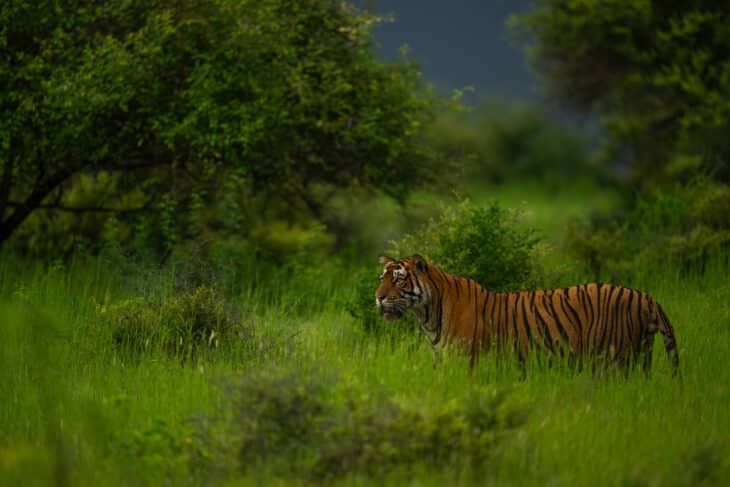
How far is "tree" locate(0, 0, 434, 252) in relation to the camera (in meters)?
14.2

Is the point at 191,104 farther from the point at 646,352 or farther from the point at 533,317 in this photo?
the point at 646,352

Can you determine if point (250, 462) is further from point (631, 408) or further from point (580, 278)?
point (580, 278)

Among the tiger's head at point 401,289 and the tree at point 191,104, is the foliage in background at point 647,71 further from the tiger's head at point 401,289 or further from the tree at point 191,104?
the tiger's head at point 401,289

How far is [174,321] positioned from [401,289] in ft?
8.46

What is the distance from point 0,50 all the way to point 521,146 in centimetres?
3274

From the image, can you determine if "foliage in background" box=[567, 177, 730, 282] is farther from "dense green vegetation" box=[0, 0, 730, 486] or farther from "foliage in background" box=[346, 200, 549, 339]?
"foliage in background" box=[346, 200, 549, 339]

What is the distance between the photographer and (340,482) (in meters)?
5.66

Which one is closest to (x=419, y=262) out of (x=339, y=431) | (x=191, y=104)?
(x=339, y=431)

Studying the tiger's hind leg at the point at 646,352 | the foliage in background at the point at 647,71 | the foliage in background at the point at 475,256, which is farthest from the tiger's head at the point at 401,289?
the foliage in background at the point at 647,71

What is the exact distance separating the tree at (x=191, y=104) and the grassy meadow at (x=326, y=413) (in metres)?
4.45

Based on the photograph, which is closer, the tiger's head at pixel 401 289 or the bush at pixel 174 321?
the tiger's head at pixel 401 289

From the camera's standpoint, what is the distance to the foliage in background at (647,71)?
21.5m

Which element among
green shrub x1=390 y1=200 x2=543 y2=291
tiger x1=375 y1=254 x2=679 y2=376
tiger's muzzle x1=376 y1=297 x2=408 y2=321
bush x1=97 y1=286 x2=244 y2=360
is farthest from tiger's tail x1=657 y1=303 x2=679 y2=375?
bush x1=97 y1=286 x2=244 y2=360

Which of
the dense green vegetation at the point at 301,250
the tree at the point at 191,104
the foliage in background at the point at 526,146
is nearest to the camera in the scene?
the dense green vegetation at the point at 301,250
